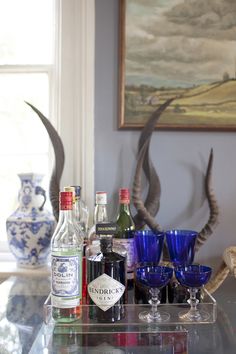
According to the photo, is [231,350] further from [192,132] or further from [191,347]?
[192,132]

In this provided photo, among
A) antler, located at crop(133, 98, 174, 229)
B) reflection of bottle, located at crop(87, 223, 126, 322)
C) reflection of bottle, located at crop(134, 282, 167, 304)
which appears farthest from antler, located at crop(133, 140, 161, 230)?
reflection of bottle, located at crop(87, 223, 126, 322)

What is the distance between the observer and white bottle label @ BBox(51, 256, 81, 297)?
1.02 m

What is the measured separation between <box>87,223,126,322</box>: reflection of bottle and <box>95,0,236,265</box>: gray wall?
2.09 ft

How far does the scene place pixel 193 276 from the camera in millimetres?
1087

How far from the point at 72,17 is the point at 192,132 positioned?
0.74m

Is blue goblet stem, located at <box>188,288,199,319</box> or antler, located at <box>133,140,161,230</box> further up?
antler, located at <box>133,140,161,230</box>

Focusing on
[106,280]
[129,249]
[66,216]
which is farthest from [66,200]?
[129,249]

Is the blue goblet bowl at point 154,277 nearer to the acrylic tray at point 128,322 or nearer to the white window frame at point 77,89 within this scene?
the acrylic tray at point 128,322

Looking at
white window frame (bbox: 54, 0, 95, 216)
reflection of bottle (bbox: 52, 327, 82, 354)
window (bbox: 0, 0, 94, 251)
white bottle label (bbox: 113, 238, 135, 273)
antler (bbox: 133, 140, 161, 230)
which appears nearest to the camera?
reflection of bottle (bbox: 52, 327, 82, 354)

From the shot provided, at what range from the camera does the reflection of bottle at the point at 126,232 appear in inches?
49.3

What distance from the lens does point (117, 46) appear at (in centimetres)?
168

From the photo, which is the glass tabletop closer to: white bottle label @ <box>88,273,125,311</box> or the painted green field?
white bottle label @ <box>88,273,125,311</box>

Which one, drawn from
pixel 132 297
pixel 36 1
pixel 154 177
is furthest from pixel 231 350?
pixel 36 1

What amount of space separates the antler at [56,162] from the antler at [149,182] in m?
0.32
